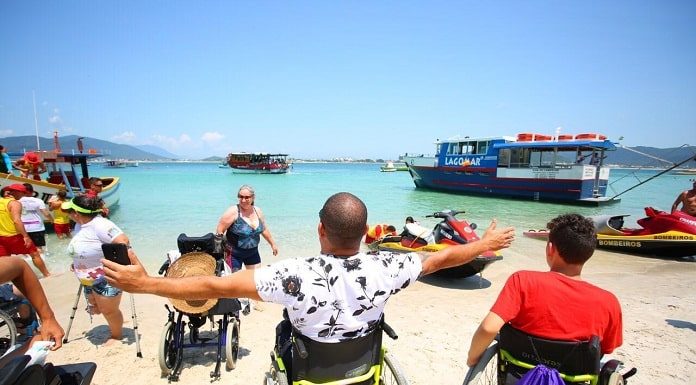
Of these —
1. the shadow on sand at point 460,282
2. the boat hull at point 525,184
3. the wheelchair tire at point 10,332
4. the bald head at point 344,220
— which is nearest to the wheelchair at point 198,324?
the wheelchair tire at point 10,332

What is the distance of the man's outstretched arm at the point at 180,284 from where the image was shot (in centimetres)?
154

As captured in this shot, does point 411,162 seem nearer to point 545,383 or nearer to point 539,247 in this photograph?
point 539,247

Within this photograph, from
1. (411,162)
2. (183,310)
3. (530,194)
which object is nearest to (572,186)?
(530,194)

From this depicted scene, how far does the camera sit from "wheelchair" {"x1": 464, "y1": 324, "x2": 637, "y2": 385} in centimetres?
190

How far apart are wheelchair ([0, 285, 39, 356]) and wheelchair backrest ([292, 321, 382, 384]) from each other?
239 cm

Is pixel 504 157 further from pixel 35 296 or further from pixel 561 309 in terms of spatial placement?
pixel 35 296

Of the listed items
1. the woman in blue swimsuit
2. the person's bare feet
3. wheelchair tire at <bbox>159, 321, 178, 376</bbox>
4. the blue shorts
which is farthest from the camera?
the woman in blue swimsuit

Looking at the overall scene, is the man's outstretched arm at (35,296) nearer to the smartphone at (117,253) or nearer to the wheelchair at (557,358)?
the smartphone at (117,253)

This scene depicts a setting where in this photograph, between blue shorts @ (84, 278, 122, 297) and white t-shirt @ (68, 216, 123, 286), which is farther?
blue shorts @ (84, 278, 122, 297)

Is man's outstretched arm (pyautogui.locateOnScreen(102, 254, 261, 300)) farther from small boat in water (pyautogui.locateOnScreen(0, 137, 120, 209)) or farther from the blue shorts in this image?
small boat in water (pyautogui.locateOnScreen(0, 137, 120, 209))

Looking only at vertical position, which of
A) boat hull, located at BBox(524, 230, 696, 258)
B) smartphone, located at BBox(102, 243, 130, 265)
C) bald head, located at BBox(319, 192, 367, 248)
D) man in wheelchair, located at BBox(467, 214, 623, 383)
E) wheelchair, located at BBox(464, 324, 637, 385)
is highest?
bald head, located at BBox(319, 192, 367, 248)

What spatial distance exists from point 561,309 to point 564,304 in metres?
0.03

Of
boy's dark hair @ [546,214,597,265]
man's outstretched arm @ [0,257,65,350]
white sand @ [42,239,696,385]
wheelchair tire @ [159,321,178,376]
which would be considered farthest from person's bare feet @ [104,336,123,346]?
boy's dark hair @ [546,214,597,265]

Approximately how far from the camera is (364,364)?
1.90 m
